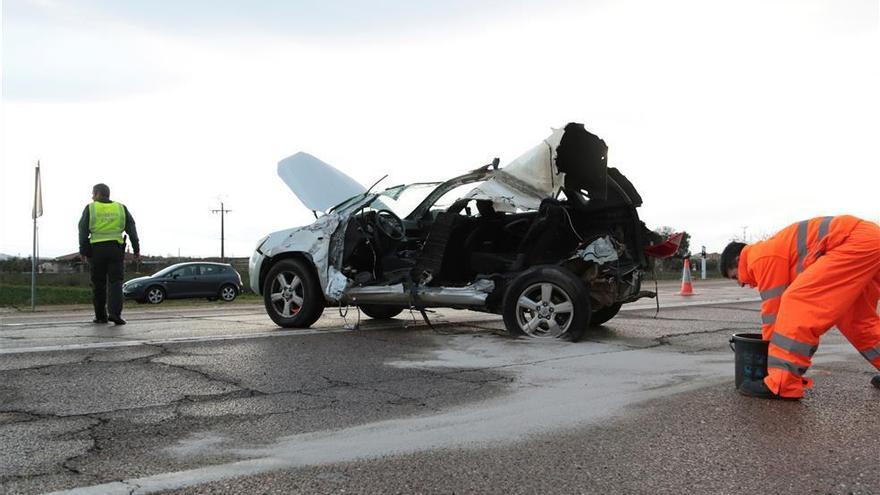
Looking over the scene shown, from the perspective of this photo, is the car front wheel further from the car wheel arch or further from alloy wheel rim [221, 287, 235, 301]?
the car wheel arch

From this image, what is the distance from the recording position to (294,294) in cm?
782

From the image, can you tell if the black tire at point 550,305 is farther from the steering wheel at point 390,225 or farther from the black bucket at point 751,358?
the black bucket at point 751,358

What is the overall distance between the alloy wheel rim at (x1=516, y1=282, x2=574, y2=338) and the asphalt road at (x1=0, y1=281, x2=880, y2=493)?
0.29m

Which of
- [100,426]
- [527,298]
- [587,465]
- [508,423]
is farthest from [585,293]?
[100,426]

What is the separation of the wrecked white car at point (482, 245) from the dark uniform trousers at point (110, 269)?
1.60 meters

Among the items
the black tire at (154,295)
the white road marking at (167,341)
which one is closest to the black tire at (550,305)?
the white road marking at (167,341)

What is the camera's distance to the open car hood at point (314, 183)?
26.9 ft

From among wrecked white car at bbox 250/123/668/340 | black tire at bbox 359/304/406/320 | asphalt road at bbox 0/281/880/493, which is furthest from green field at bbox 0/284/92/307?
asphalt road at bbox 0/281/880/493

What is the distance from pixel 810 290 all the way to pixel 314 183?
5746 millimetres

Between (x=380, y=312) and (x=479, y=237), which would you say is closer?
(x=479, y=237)

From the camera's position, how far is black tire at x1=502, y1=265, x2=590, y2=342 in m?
6.25

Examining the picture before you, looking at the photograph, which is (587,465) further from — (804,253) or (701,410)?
(804,253)

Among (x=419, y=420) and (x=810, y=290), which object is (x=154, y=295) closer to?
(x=419, y=420)

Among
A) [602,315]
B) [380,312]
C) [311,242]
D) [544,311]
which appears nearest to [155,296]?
[380,312]
